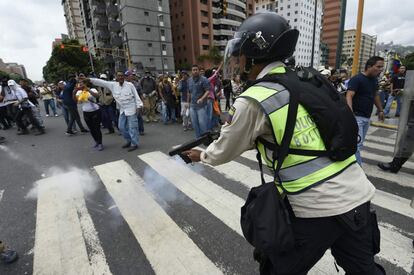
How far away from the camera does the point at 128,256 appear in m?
2.49

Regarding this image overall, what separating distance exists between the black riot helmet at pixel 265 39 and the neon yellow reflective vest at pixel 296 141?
0.84 ft

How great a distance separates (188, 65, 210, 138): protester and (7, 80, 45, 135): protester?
6.36 metres

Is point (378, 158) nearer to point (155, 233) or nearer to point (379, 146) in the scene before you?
point (379, 146)

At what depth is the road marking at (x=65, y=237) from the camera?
7.89ft

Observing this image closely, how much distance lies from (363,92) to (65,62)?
50384mm

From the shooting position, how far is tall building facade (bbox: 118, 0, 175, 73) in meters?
42.8

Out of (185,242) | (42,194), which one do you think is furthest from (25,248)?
(185,242)

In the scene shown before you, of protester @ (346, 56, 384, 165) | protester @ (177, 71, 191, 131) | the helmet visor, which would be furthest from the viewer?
protester @ (177, 71, 191, 131)

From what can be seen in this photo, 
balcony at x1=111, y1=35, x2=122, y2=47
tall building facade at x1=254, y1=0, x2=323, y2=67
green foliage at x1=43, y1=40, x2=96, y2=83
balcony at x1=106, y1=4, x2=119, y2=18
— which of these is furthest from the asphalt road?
tall building facade at x1=254, y1=0, x2=323, y2=67

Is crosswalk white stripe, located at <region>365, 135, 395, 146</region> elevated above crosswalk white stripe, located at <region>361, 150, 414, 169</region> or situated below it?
below

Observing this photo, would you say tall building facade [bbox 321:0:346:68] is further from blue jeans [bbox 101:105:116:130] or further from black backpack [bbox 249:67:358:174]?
black backpack [bbox 249:67:358:174]

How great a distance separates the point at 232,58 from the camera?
1.52 metres

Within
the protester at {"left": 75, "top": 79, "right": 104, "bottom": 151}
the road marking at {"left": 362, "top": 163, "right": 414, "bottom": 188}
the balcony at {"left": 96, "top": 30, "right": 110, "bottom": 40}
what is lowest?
the road marking at {"left": 362, "top": 163, "right": 414, "bottom": 188}

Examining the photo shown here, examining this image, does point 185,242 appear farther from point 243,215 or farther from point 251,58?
point 251,58
